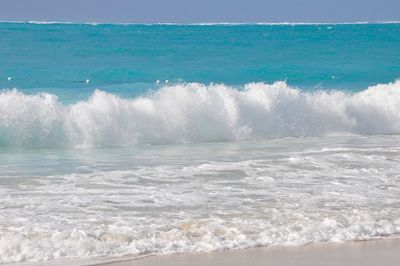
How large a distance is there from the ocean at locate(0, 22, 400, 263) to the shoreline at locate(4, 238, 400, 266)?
0.46 feet

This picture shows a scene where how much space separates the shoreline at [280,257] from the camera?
736 cm

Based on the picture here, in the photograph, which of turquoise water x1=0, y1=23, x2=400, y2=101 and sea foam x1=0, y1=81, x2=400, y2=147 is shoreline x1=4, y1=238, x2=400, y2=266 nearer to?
sea foam x1=0, y1=81, x2=400, y2=147

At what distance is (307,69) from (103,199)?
28.6m

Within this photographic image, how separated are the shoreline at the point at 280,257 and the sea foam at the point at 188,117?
726 centimetres

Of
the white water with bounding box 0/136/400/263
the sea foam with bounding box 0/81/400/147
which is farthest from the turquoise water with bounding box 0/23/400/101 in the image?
the white water with bounding box 0/136/400/263

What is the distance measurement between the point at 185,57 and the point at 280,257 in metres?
34.8

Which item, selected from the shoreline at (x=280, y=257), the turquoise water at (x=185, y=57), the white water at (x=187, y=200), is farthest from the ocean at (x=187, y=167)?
the turquoise water at (x=185, y=57)

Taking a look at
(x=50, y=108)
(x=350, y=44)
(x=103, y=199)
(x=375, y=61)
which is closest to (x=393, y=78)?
(x=375, y=61)

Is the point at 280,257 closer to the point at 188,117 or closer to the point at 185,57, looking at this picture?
the point at 188,117

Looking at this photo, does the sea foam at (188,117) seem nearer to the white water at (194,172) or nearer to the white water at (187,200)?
the white water at (194,172)

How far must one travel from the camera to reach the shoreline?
290 inches

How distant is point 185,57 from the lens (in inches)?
1660

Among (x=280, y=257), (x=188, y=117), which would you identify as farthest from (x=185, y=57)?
(x=280, y=257)

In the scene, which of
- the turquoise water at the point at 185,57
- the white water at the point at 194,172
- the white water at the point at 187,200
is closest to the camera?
the white water at the point at 187,200
